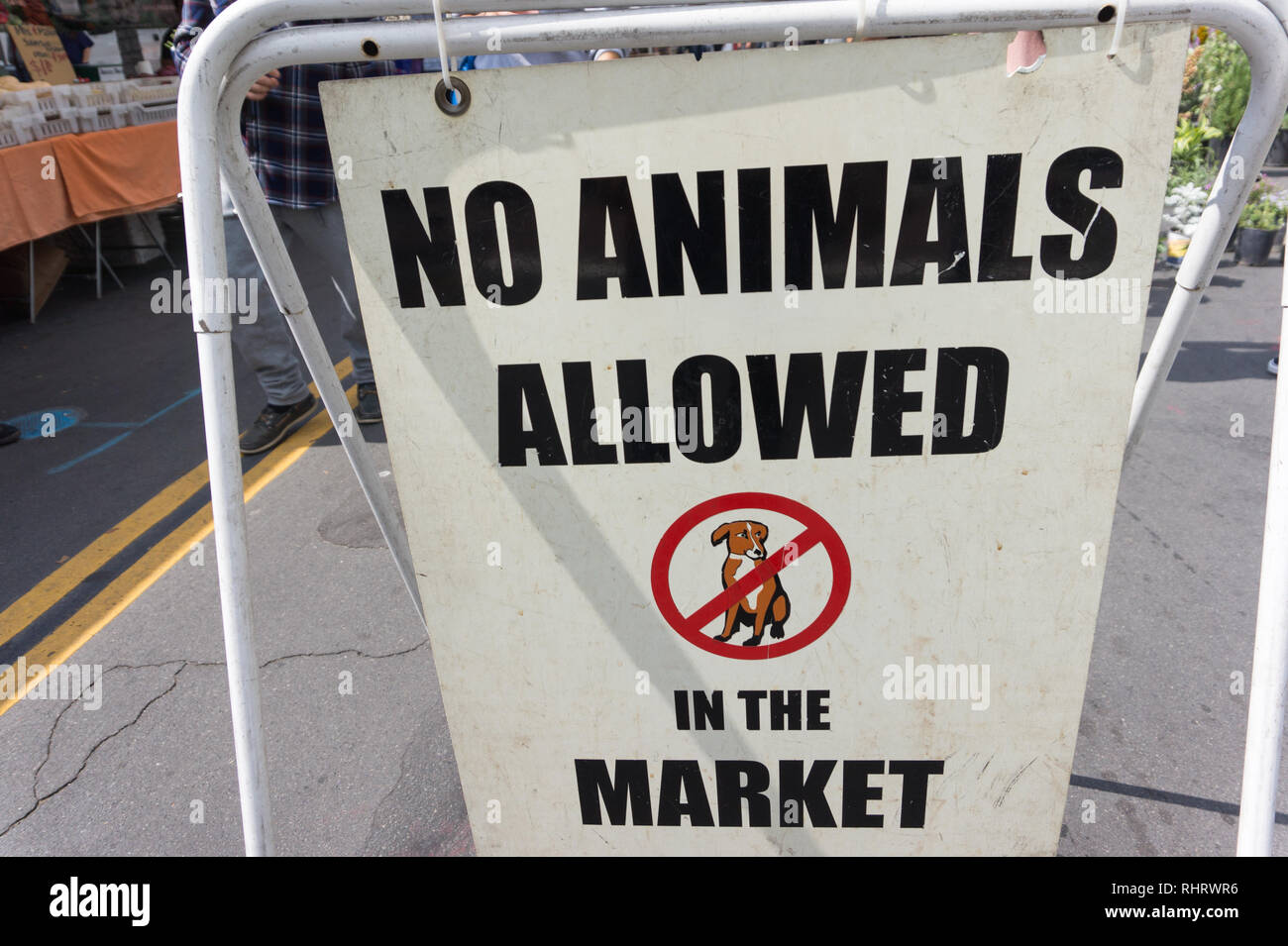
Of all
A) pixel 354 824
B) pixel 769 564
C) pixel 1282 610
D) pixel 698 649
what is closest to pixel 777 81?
pixel 769 564

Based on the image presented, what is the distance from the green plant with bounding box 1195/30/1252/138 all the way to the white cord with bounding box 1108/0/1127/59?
7.97 m

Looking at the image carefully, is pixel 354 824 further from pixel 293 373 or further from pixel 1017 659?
pixel 293 373

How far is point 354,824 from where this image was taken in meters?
2.33

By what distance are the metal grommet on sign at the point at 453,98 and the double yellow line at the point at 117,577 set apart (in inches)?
106

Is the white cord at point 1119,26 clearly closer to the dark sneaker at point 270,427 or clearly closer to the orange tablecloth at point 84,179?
the dark sneaker at point 270,427

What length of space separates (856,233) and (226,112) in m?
0.94

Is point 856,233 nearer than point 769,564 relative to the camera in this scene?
Yes

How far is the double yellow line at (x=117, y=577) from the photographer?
10.2 feet

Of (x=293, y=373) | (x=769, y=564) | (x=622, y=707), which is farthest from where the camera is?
(x=293, y=373)

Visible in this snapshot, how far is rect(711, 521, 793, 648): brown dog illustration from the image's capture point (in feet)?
4.95

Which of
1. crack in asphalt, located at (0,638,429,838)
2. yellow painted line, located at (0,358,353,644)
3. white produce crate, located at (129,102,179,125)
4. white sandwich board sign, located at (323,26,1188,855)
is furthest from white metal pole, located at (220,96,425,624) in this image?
white produce crate, located at (129,102,179,125)

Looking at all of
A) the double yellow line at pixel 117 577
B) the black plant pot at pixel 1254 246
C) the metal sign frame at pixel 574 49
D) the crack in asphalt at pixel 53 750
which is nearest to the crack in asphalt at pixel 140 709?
the crack in asphalt at pixel 53 750

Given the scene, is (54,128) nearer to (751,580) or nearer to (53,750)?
(53,750)

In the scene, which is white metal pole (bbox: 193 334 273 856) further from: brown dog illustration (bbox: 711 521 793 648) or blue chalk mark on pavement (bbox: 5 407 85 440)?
blue chalk mark on pavement (bbox: 5 407 85 440)
